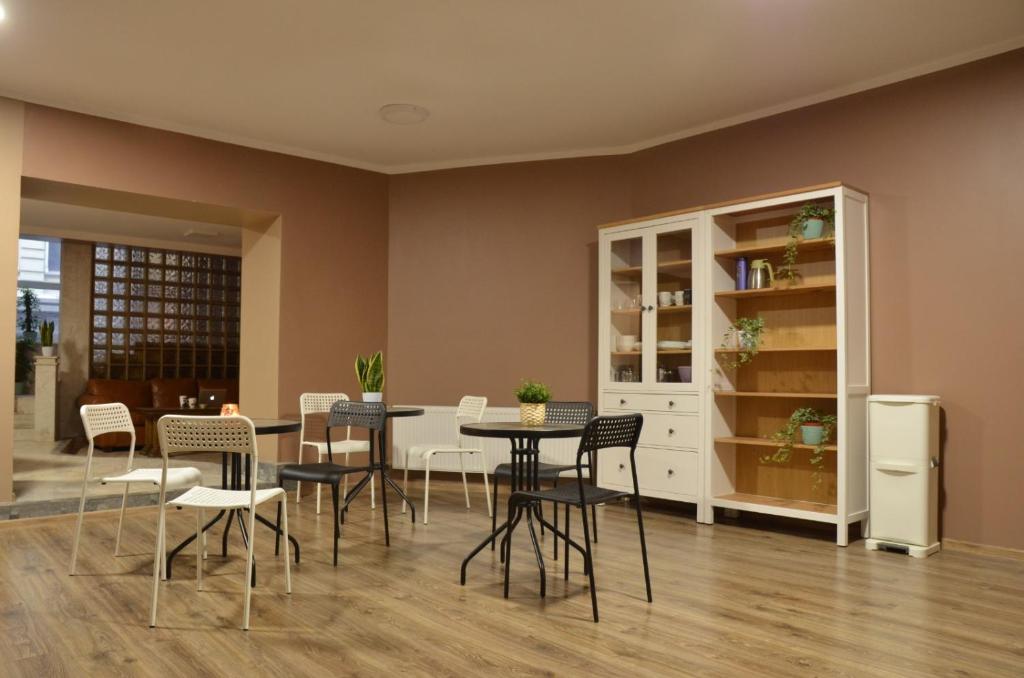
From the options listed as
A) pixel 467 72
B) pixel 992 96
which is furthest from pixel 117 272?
pixel 992 96

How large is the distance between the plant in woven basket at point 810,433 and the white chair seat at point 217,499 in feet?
9.98

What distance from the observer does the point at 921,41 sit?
163 inches

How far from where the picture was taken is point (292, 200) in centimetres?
628

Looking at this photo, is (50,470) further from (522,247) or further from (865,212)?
(865,212)

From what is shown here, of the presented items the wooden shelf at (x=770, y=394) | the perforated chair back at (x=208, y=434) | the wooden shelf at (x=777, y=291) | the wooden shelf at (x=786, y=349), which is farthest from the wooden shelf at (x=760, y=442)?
the perforated chair back at (x=208, y=434)

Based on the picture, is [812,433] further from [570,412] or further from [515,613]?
[515,613]

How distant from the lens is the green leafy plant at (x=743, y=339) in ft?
16.2

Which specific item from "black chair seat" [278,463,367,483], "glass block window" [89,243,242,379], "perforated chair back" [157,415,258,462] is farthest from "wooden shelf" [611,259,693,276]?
"glass block window" [89,243,242,379]

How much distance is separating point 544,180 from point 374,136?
4.68 feet

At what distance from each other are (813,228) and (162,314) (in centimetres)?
793

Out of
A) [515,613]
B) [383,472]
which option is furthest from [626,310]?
[515,613]

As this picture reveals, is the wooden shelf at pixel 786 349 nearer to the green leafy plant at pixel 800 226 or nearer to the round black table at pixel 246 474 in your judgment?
the green leafy plant at pixel 800 226

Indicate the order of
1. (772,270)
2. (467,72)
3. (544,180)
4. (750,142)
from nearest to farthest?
(467,72) < (772,270) < (750,142) < (544,180)

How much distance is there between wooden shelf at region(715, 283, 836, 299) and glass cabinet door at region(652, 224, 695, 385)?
26 cm
